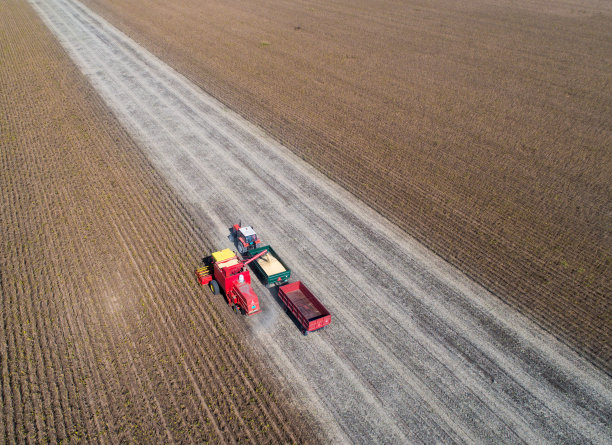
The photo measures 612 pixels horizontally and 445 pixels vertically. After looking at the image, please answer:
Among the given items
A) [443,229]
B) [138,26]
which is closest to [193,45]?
[138,26]

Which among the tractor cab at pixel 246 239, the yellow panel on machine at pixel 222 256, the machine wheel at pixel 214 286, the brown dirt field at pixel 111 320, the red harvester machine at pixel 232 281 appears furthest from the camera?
the tractor cab at pixel 246 239

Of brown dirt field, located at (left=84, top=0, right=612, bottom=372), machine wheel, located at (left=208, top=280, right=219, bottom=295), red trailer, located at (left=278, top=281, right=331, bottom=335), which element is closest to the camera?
red trailer, located at (left=278, top=281, right=331, bottom=335)

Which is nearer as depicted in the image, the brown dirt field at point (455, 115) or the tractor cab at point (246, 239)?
the tractor cab at point (246, 239)

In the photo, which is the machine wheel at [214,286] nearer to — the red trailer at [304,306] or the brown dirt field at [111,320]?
the brown dirt field at [111,320]

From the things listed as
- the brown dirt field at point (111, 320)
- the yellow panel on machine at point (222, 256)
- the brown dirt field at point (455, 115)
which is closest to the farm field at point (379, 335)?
the brown dirt field at point (111, 320)

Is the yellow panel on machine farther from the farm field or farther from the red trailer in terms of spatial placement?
the red trailer

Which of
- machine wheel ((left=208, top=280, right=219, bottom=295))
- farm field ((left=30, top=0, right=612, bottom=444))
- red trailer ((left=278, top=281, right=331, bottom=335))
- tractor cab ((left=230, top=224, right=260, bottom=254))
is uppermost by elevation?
tractor cab ((left=230, top=224, right=260, bottom=254))

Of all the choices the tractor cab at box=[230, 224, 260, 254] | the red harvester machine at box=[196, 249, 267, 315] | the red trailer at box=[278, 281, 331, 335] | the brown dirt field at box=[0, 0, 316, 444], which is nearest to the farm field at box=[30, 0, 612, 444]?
the red harvester machine at box=[196, 249, 267, 315]
